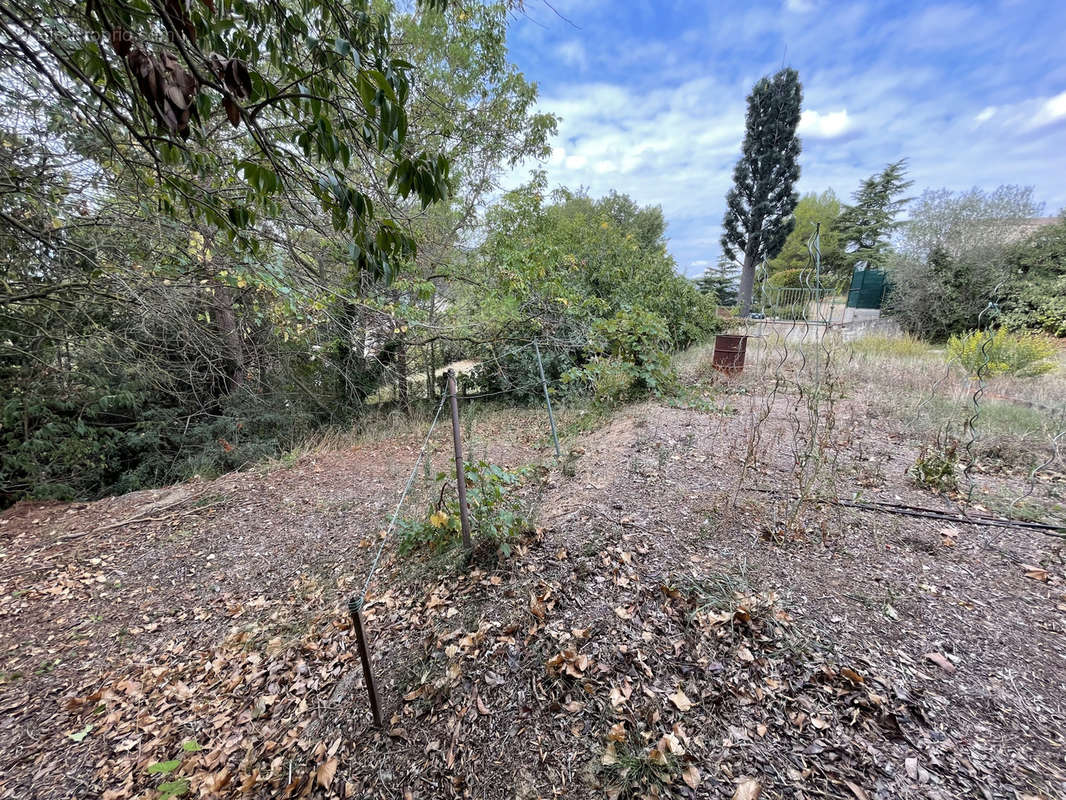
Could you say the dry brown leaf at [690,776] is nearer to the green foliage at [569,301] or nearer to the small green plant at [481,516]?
the small green plant at [481,516]

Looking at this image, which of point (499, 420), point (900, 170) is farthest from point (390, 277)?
point (900, 170)

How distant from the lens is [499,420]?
5977 mm

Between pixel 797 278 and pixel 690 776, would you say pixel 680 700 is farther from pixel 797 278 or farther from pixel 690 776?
pixel 797 278

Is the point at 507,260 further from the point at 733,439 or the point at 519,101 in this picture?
the point at 733,439

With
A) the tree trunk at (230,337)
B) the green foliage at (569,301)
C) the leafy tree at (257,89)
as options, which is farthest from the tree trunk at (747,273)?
the leafy tree at (257,89)

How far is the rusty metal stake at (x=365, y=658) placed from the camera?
1.21 m

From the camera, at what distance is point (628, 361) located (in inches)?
205

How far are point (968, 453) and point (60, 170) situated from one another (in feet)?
22.4

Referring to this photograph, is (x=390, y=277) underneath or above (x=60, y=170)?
underneath

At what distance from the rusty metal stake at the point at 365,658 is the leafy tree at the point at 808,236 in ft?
78.1

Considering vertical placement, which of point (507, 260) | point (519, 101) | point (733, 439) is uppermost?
point (519, 101)

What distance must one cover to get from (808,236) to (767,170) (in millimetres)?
9708

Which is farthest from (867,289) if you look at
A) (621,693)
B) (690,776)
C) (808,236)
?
(690,776)

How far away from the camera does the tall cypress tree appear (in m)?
15.8
